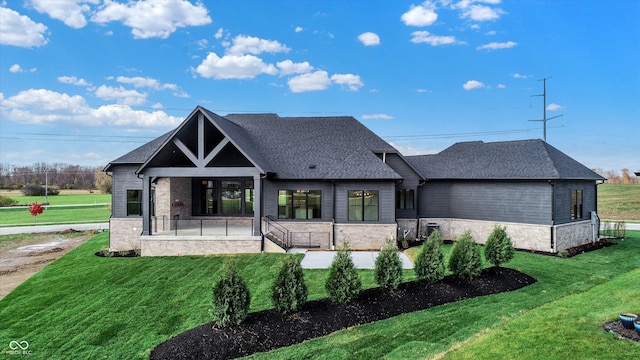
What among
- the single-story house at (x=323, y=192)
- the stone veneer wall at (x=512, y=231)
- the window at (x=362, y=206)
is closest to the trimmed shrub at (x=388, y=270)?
the single-story house at (x=323, y=192)

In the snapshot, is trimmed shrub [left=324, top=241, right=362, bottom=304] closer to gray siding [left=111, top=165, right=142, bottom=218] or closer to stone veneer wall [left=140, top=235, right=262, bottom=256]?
stone veneer wall [left=140, top=235, right=262, bottom=256]

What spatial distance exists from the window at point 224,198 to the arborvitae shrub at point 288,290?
12494mm

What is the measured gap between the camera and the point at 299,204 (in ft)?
58.7

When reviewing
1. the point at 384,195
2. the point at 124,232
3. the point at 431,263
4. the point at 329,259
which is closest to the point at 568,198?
the point at 384,195

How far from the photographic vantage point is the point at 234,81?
30656 millimetres

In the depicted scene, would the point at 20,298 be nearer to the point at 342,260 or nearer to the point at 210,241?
the point at 210,241

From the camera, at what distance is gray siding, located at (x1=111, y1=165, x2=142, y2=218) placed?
59.9 feet

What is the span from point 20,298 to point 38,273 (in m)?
3.49

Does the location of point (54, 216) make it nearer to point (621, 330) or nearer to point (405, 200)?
point (405, 200)

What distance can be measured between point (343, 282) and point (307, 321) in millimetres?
1255

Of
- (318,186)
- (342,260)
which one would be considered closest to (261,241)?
(318,186)

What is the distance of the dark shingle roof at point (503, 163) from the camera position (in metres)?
17.5

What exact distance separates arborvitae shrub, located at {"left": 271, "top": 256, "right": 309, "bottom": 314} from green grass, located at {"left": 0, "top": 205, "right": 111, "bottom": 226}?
35.0m

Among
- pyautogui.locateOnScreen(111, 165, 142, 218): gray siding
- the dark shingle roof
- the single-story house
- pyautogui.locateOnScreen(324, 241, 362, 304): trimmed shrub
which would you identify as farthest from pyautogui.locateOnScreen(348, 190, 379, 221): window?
pyautogui.locateOnScreen(111, 165, 142, 218): gray siding
